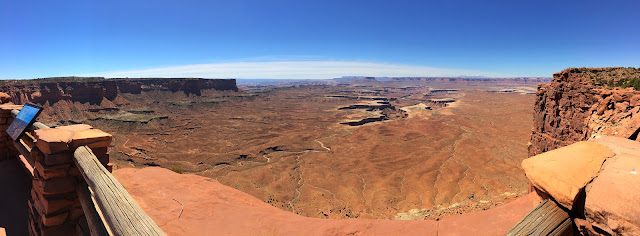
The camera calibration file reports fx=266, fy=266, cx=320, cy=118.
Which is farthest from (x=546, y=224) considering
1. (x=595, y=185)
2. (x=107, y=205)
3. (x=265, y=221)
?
(x=265, y=221)

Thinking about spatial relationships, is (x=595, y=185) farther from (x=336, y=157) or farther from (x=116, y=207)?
(x=336, y=157)

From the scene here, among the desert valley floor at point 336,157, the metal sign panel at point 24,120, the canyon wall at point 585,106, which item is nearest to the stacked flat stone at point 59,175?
the metal sign panel at point 24,120

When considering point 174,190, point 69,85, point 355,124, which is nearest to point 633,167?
point 174,190

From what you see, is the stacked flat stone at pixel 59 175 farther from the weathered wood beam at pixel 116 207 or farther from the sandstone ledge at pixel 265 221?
the sandstone ledge at pixel 265 221

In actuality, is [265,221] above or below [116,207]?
below

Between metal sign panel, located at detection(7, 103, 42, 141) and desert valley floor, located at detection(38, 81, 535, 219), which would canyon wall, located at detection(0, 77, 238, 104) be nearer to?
desert valley floor, located at detection(38, 81, 535, 219)

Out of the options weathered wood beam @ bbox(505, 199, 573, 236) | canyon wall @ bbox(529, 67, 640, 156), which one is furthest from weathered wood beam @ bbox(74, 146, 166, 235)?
canyon wall @ bbox(529, 67, 640, 156)

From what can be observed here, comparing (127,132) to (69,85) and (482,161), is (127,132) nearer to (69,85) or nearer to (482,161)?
(69,85)
